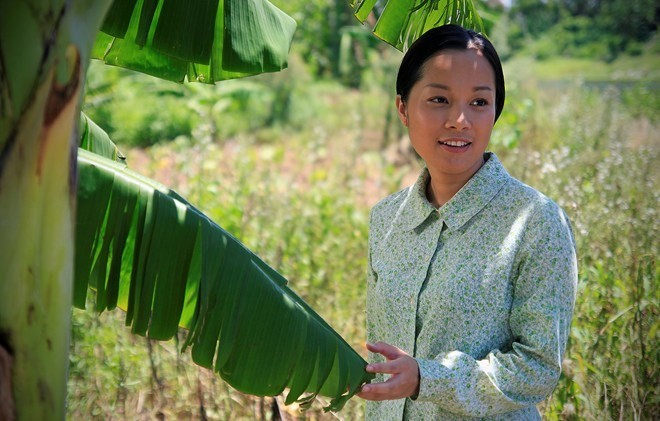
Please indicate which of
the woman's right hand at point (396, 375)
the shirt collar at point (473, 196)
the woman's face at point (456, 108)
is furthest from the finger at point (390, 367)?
the woman's face at point (456, 108)

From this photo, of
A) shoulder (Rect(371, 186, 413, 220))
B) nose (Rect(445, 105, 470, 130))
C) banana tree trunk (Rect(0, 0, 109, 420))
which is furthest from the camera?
shoulder (Rect(371, 186, 413, 220))

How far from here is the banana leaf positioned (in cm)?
168

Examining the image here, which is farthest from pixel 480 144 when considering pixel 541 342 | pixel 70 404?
pixel 70 404

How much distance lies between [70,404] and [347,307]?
4.68 feet

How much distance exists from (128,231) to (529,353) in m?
0.92

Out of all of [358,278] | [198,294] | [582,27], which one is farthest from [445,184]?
[582,27]

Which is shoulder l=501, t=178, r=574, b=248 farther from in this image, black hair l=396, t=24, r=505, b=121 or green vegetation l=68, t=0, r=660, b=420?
green vegetation l=68, t=0, r=660, b=420

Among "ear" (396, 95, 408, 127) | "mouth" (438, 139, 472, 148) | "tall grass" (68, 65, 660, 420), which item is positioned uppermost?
"ear" (396, 95, 408, 127)

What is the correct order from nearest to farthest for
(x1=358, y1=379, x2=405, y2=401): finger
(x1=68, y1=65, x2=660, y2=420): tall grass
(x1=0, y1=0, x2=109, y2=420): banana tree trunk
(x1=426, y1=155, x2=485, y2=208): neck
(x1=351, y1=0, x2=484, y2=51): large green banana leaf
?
(x1=0, y1=0, x2=109, y2=420): banana tree trunk, (x1=358, y1=379, x2=405, y2=401): finger, (x1=426, y1=155, x2=485, y2=208): neck, (x1=351, y1=0, x2=484, y2=51): large green banana leaf, (x1=68, y1=65, x2=660, y2=420): tall grass

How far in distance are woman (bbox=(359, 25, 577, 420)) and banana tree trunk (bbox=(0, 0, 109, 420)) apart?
0.63 m

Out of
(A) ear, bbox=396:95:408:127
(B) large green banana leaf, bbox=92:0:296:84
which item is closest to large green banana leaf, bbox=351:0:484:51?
(B) large green banana leaf, bbox=92:0:296:84

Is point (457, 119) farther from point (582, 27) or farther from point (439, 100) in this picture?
point (582, 27)

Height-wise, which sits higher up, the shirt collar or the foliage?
the foliage

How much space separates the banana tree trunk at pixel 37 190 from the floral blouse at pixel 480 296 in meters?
0.73
